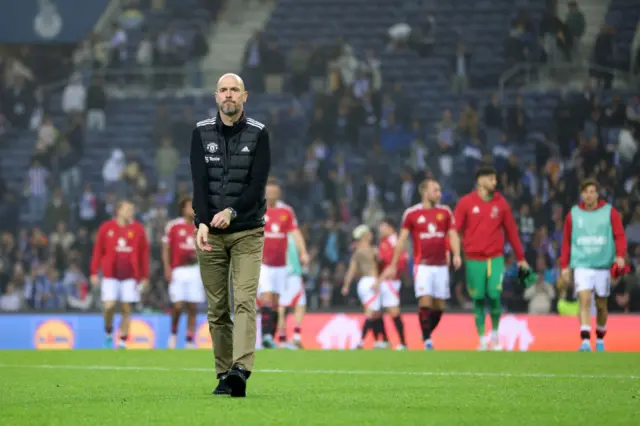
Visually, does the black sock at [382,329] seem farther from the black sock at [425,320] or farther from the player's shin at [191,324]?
the player's shin at [191,324]

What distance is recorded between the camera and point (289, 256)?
20.0m

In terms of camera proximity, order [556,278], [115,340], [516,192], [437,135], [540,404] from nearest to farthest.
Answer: [540,404] → [115,340] → [556,278] → [516,192] → [437,135]

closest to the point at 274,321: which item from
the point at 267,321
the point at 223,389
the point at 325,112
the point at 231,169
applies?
the point at 267,321

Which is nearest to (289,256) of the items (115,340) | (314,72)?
(115,340)

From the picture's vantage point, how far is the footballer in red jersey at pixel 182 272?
65.3ft

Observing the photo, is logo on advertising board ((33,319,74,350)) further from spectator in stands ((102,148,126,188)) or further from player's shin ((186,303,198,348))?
spectator in stands ((102,148,126,188))

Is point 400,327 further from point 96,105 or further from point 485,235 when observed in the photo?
point 96,105

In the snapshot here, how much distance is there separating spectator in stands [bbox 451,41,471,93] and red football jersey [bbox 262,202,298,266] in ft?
38.5

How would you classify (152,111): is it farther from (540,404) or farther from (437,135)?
(540,404)

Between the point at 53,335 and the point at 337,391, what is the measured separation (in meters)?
14.7

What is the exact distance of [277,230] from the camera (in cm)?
1866

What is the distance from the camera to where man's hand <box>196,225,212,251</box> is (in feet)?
27.6

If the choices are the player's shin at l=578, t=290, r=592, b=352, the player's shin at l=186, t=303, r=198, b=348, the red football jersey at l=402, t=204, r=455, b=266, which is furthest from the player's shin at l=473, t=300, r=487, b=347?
the player's shin at l=186, t=303, r=198, b=348

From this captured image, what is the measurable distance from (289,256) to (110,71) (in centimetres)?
1383
